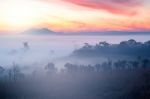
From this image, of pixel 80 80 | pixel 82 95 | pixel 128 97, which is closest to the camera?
pixel 128 97

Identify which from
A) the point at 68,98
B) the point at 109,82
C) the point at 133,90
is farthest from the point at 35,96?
the point at 109,82

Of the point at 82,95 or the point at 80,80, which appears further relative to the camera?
the point at 80,80

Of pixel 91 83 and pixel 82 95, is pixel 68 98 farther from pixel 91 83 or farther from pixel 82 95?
pixel 91 83

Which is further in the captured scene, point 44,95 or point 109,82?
point 109,82

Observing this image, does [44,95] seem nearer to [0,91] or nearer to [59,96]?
[59,96]

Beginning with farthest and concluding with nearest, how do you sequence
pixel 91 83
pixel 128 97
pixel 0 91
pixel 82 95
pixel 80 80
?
pixel 80 80 → pixel 91 83 → pixel 0 91 → pixel 82 95 → pixel 128 97

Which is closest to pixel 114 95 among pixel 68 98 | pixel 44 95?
pixel 68 98

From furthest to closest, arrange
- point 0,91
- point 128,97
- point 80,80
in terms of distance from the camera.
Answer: point 80,80
point 0,91
point 128,97

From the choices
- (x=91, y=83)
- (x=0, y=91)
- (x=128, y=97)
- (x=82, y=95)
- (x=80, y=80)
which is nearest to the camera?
(x=128, y=97)
